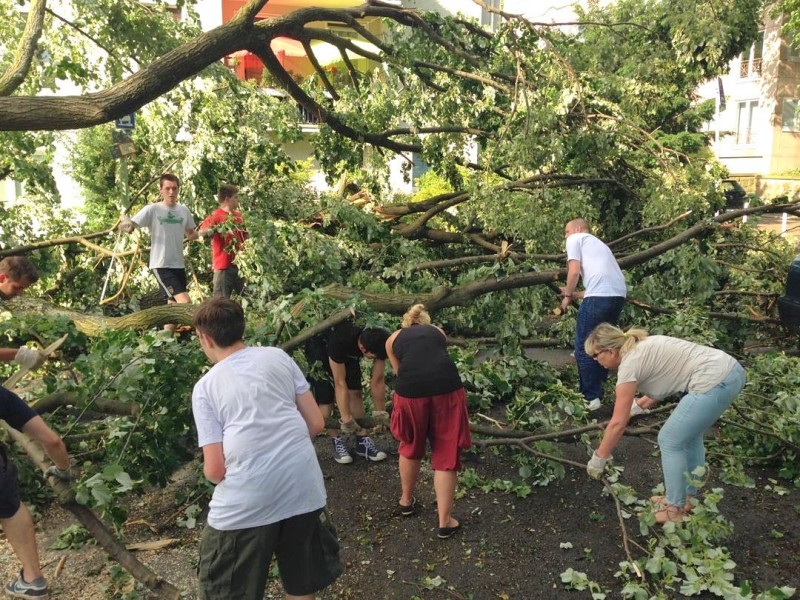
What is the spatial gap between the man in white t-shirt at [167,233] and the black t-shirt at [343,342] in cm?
220

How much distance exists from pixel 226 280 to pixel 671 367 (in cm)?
384

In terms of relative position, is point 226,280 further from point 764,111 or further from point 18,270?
point 764,111

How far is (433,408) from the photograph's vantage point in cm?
363

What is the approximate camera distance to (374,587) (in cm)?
320

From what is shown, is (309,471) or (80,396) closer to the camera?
(309,471)

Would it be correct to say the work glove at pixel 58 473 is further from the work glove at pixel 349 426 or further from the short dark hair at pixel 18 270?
the work glove at pixel 349 426

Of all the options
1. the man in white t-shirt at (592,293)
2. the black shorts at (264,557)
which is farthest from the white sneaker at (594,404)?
the black shorts at (264,557)

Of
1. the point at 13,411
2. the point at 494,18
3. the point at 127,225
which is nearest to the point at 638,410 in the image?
the point at 13,411

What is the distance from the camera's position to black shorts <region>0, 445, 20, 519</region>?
3049 millimetres

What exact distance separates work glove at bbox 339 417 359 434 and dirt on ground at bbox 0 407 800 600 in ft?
0.74

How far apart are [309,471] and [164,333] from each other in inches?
73.9

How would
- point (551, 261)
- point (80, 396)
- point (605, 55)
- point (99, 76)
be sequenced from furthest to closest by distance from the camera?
point (605, 55) < point (99, 76) < point (551, 261) < point (80, 396)

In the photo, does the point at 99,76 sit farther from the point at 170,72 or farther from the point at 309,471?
the point at 309,471

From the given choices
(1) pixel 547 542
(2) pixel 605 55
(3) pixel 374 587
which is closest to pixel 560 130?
(1) pixel 547 542
